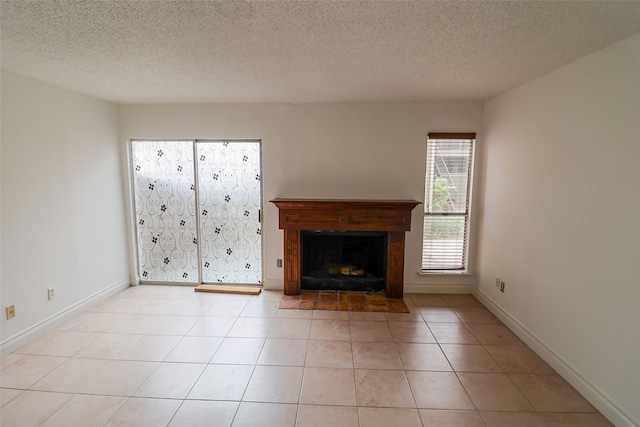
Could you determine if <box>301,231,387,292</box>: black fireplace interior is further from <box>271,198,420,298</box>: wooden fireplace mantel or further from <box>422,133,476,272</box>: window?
<box>422,133,476,272</box>: window

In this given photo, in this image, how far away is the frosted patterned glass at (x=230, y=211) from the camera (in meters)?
4.04

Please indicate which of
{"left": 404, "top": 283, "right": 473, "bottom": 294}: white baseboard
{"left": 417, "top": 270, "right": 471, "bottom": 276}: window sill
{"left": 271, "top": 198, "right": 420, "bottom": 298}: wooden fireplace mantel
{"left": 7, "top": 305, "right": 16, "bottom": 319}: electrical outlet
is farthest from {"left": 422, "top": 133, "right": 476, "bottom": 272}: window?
{"left": 7, "top": 305, "right": 16, "bottom": 319}: electrical outlet

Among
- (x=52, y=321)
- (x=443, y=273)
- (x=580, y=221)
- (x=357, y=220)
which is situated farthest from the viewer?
(x=443, y=273)

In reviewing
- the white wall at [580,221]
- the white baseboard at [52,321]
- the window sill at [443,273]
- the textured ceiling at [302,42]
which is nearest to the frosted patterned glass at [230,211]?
the textured ceiling at [302,42]

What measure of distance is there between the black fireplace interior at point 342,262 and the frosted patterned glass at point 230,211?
68 centimetres

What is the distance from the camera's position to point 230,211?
4.12 m

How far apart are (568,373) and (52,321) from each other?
4.50 m

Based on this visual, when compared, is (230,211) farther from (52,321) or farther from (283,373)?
(283,373)

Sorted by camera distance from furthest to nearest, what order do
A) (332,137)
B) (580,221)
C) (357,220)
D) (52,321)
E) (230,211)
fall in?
(230,211) < (332,137) < (357,220) < (52,321) < (580,221)

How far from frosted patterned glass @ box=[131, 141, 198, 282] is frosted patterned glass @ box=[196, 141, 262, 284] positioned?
6.2 inches

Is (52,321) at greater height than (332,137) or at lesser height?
lesser

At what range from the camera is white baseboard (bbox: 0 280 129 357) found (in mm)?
2645

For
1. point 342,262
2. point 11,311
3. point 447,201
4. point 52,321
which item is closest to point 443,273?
point 447,201

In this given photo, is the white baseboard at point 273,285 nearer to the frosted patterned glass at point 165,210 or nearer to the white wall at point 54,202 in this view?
the frosted patterned glass at point 165,210
